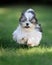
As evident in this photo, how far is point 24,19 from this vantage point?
4438 millimetres

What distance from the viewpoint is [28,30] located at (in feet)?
14.9

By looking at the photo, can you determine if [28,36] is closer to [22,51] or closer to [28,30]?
[28,30]

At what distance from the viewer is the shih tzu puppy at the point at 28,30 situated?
14.5 ft

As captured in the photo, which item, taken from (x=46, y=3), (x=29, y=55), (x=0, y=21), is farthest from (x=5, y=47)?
(x=46, y=3)

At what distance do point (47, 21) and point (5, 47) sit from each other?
2.73m

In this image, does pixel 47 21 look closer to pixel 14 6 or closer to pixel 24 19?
pixel 14 6

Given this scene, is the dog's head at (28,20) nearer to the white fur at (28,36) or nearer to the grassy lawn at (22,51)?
the white fur at (28,36)

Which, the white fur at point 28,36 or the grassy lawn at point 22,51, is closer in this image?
the grassy lawn at point 22,51

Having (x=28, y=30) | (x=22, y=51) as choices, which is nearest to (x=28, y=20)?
(x=28, y=30)

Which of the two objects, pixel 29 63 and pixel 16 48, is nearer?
pixel 29 63

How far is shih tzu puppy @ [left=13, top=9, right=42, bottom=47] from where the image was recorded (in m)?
4.43

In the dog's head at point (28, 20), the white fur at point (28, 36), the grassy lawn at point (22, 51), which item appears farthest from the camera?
the white fur at point (28, 36)

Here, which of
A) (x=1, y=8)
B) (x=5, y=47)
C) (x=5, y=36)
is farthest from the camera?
(x=1, y=8)

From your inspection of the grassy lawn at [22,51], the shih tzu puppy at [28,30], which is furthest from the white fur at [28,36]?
the grassy lawn at [22,51]
